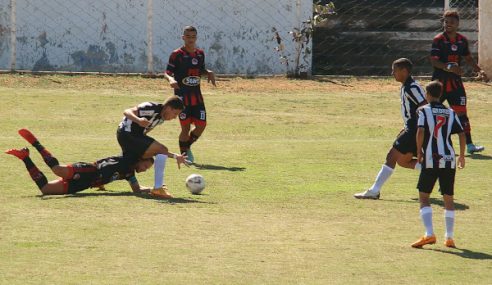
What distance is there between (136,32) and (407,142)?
581 inches

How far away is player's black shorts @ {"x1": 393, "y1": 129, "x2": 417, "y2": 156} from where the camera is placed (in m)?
14.8

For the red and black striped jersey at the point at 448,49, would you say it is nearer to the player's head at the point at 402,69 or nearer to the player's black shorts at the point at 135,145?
the player's head at the point at 402,69

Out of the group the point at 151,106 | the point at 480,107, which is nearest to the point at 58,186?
the point at 151,106

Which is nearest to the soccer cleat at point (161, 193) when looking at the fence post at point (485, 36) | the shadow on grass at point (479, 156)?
the shadow on grass at point (479, 156)

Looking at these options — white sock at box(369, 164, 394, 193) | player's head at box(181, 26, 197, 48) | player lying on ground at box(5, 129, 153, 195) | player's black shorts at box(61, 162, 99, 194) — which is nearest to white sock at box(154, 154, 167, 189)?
player lying on ground at box(5, 129, 153, 195)

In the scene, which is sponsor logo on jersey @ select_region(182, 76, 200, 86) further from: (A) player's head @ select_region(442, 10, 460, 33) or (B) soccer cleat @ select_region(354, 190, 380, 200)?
(B) soccer cleat @ select_region(354, 190, 380, 200)

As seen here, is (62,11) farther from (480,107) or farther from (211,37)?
(480,107)

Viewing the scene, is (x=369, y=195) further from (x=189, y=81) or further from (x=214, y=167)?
(x=189, y=81)

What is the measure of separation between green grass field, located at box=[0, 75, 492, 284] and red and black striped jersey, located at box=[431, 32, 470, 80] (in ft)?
6.13

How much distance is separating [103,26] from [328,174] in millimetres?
12826

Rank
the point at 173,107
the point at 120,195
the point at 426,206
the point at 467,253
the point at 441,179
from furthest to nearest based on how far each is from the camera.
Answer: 1. the point at 120,195
2. the point at 173,107
3. the point at 441,179
4. the point at 426,206
5. the point at 467,253

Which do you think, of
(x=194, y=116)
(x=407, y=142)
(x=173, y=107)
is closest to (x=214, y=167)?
(x=194, y=116)

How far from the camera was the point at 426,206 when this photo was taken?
38.7 feet

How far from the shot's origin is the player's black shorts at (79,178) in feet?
47.2
